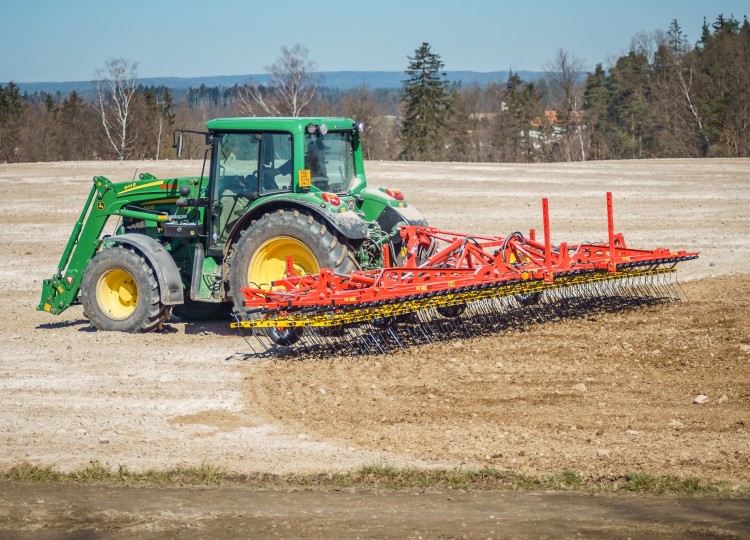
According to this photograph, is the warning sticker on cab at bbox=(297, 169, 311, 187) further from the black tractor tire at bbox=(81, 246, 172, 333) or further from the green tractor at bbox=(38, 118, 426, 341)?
the black tractor tire at bbox=(81, 246, 172, 333)

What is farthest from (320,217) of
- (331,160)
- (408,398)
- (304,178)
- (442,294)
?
(408,398)

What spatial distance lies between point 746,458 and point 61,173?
26.9m

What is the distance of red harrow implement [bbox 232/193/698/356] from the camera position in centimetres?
966

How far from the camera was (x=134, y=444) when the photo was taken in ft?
25.1

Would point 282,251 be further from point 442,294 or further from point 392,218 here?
point 442,294

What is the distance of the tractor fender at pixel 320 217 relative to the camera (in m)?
10.1

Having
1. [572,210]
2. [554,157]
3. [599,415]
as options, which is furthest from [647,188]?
[554,157]

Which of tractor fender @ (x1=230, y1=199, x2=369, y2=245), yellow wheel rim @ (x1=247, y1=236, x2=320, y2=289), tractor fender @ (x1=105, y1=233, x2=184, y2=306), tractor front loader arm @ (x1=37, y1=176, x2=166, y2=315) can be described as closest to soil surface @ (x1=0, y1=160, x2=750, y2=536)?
tractor front loader arm @ (x1=37, y1=176, x2=166, y2=315)

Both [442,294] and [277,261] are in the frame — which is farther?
[277,261]

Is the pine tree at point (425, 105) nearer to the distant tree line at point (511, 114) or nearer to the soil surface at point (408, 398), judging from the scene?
the distant tree line at point (511, 114)

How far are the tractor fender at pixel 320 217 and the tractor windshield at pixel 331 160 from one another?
55 cm

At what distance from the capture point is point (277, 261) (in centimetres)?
1066

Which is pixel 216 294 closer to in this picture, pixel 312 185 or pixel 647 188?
pixel 312 185

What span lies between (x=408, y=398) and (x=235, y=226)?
307cm
